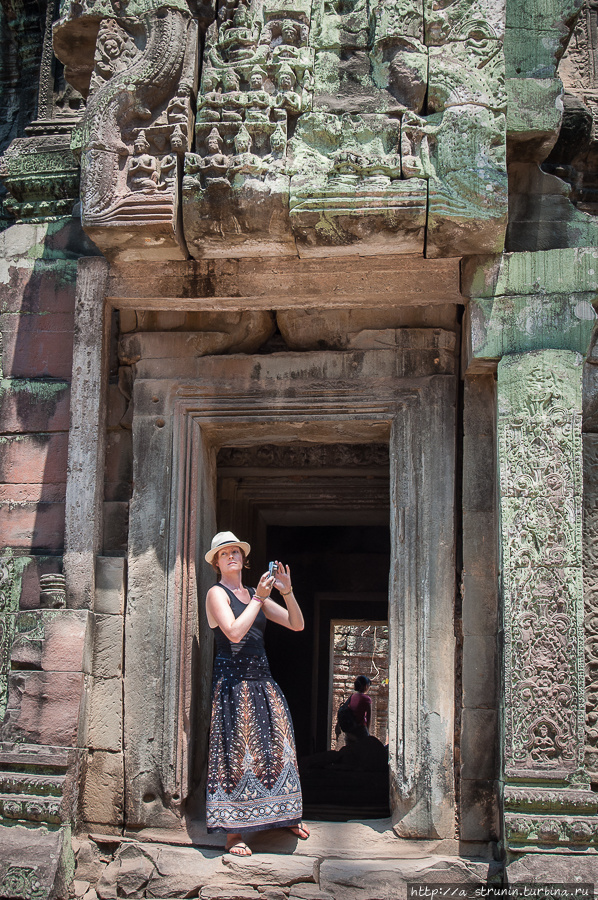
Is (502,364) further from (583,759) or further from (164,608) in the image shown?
(164,608)

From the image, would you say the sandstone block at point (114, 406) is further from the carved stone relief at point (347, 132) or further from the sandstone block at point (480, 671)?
the sandstone block at point (480, 671)

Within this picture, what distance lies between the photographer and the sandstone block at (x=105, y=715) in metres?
4.43

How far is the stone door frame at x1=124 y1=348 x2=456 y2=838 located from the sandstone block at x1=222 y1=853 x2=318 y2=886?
0.46 m

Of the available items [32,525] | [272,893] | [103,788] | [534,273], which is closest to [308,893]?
[272,893]

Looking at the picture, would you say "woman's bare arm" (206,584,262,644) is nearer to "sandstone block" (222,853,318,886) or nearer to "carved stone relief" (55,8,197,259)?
"sandstone block" (222,853,318,886)

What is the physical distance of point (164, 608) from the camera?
15.1 feet

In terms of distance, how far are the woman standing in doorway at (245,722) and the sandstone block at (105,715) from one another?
48 cm

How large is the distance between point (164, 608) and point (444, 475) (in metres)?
1.55

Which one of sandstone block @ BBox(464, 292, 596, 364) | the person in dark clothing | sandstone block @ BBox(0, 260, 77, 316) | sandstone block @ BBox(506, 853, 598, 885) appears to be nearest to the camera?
sandstone block @ BBox(506, 853, 598, 885)

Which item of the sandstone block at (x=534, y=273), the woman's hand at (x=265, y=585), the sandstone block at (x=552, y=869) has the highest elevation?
the sandstone block at (x=534, y=273)

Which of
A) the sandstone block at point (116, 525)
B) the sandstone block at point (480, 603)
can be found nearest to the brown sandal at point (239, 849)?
the sandstone block at point (480, 603)

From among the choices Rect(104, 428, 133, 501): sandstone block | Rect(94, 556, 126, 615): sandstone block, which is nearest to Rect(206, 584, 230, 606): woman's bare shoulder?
Rect(94, 556, 126, 615): sandstone block

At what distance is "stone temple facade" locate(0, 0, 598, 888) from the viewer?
404 centimetres

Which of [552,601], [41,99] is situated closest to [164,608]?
[552,601]
